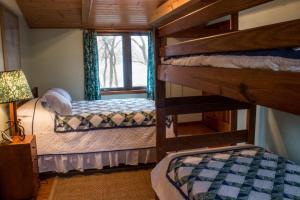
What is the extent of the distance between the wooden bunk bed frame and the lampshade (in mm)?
1187

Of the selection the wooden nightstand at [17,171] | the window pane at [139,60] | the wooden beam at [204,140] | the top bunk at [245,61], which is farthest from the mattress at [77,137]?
the window pane at [139,60]

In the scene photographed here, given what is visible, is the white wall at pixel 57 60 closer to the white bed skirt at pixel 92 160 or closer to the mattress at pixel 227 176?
the white bed skirt at pixel 92 160

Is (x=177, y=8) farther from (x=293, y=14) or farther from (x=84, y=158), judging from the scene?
(x=84, y=158)

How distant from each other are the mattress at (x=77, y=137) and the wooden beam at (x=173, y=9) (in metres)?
1.52

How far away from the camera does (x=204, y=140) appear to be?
7.69ft

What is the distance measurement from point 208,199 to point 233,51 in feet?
2.39

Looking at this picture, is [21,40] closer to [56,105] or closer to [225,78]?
[56,105]

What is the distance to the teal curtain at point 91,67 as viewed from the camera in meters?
4.52

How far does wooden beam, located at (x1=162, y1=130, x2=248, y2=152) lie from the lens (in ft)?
7.52

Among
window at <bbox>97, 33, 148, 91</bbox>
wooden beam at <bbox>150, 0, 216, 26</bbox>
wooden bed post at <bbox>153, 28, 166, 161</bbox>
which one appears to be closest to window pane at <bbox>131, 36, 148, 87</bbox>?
window at <bbox>97, 33, 148, 91</bbox>

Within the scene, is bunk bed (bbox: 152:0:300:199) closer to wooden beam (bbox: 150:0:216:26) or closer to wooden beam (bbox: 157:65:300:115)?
wooden beam (bbox: 157:65:300:115)

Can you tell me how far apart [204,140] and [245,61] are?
4.47 ft

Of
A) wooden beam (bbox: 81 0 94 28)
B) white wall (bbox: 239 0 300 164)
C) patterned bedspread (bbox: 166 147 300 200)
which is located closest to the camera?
patterned bedspread (bbox: 166 147 300 200)

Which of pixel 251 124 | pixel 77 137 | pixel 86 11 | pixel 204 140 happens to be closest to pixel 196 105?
pixel 204 140
